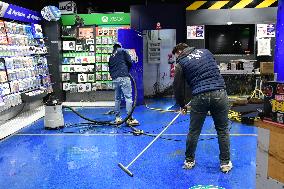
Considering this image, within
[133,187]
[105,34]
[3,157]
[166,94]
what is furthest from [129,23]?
[133,187]

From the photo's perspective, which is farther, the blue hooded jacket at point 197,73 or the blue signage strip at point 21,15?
the blue signage strip at point 21,15

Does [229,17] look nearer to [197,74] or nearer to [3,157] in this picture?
[197,74]

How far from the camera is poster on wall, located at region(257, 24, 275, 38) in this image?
10.1 meters

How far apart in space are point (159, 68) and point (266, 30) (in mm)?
3754

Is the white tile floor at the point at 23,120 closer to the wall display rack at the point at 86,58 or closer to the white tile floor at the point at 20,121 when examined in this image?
the white tile floor at the point at 20,121

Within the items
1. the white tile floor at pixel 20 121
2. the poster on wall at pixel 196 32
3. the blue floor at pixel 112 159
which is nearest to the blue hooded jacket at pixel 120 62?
the blue floor at pixel 112 159

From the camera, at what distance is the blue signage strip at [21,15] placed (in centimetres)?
818

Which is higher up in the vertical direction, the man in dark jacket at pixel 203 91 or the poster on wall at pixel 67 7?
the poster on wall at pixel 67 7

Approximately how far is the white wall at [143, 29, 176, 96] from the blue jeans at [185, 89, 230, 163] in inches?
298

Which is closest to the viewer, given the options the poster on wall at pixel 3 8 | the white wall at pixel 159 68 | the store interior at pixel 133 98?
the store interior at pixel 133 98

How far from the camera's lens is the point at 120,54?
287 inches

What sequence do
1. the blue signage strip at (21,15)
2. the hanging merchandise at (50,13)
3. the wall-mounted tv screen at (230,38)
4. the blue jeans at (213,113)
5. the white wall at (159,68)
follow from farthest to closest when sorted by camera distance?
the white wall at (159,68) < the wall-mounted tv screen at (230,38) < the hanging merchandise at (50,13) < the blue signage strip at (21,15) < the blue jeans at (213,113)

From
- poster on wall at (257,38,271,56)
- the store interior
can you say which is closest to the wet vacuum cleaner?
the store interior

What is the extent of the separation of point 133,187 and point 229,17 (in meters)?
7.66
